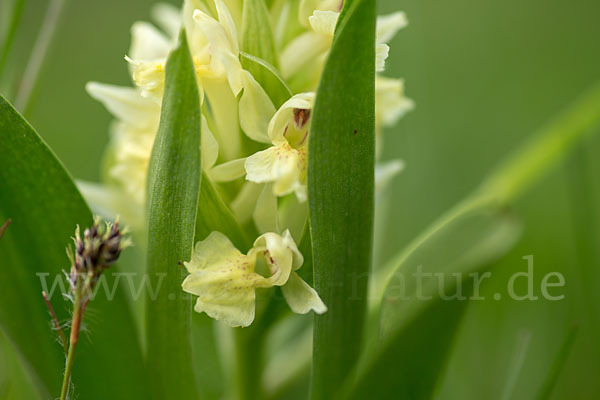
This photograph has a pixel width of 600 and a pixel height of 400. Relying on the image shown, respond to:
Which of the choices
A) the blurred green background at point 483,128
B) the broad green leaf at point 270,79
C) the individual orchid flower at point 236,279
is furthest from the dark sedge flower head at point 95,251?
the blurred green background at point 483,128

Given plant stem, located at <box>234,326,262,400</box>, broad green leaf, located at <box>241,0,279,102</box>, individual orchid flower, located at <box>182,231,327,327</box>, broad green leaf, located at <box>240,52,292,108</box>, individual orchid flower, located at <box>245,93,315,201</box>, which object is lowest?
plant stem, located at <box>234,326,262,400</box>

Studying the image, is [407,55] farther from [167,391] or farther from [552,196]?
[167,391]

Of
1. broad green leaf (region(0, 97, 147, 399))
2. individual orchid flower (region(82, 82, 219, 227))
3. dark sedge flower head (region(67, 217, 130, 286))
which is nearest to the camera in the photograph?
dark sedge flower head (region(67, 217, 130, 286))

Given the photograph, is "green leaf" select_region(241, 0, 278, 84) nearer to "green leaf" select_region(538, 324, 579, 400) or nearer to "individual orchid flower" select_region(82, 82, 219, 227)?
"individual orchid flower" select_region(82, 82, 219, 227)

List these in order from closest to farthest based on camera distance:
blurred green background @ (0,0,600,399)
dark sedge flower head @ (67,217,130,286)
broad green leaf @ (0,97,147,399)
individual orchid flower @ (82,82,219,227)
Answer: dark sedge flower head @ (67,217,130,286), broad green leaf @ (0,97,147,399), individual orchid flower @ (82,82,219,227), blurred green background @ (0,0,600,399)

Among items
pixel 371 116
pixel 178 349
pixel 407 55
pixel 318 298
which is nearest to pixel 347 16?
pixel 371 116

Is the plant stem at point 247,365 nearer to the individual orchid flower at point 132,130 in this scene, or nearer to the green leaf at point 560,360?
the individual orchid flower at point 132,130

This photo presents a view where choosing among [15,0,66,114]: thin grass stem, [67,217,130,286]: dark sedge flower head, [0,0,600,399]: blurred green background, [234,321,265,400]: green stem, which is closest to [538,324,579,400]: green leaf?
[0,0,600,399]: blurred green background

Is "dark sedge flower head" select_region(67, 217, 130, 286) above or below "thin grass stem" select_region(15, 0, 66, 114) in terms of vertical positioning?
below
